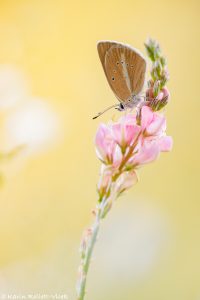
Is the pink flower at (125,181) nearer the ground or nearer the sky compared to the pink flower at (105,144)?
nearer the ground

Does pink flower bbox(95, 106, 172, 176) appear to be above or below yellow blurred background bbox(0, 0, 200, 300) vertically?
above

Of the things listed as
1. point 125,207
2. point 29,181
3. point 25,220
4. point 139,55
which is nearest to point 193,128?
point 125,207

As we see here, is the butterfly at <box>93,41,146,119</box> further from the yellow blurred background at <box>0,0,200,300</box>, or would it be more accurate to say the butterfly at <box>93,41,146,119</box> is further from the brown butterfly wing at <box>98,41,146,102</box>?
the yellow blurred background at <box>0,0,200,300</box>

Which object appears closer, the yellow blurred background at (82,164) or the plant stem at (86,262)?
the plant stem at (86,262)

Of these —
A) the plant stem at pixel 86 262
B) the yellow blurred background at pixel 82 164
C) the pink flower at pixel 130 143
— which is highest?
the pink flower at pixel 130 143

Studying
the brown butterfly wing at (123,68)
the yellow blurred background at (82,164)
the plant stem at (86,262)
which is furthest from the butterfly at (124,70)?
the yellow blurred background at (82,164)

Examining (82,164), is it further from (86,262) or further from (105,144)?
(86,262)

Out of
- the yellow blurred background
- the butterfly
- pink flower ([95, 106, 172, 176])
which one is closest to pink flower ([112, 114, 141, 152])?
pink flower ([95, 106, 172, 176])

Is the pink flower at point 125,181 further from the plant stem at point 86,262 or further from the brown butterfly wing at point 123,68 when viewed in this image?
the brown butterfly wing at point 123,68
